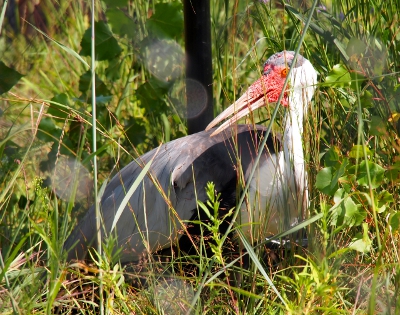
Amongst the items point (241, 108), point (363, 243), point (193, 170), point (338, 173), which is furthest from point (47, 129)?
point (363, 243)

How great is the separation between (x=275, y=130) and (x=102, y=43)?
1115mm

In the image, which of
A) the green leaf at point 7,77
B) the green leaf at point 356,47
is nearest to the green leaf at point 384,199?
the green leaf at point 356,47

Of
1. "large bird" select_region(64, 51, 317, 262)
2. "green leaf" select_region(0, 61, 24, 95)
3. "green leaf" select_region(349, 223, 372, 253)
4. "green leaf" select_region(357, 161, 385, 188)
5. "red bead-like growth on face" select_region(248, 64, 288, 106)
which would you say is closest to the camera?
"green leaf" select_region(349, 223, 372, 253)

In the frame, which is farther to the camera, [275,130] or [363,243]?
[275,130]

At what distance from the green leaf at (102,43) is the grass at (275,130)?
17mm

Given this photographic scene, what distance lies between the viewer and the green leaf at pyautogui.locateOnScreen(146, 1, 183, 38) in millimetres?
3389

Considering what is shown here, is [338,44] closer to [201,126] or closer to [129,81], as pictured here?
[201,126]

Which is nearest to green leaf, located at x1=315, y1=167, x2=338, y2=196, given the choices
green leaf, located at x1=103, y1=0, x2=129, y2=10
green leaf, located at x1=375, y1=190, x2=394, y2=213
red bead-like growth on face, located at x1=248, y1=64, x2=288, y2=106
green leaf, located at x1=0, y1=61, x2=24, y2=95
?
green leaf, located at x1=375, y1=190, x2=394, y2=213

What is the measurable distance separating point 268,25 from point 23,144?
1452mm

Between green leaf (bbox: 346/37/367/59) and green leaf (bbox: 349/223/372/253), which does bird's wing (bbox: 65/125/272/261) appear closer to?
green leaf (bbox: 346/37/367/59)

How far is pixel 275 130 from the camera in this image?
10.1 feet

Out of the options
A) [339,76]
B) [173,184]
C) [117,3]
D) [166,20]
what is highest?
[117,3]

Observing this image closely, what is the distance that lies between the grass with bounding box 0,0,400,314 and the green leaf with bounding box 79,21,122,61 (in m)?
0.02

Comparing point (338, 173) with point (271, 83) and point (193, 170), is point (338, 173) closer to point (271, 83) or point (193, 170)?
point (193, 170)
